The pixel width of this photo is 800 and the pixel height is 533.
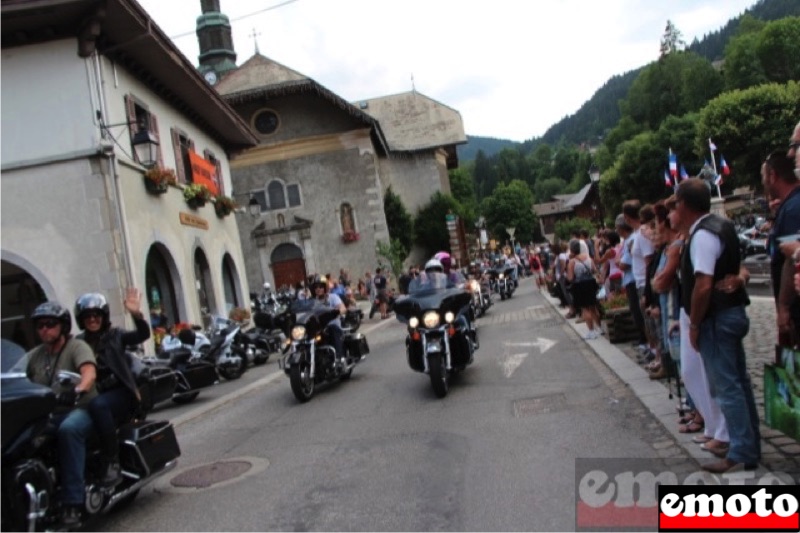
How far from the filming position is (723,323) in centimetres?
489

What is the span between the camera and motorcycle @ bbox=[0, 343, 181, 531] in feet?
14.8

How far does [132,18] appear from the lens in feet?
51.3

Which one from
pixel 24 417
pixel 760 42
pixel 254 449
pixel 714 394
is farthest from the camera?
pixel 760 42

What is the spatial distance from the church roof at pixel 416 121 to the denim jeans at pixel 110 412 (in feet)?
169

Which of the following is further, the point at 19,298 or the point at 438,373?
the point at 19,298

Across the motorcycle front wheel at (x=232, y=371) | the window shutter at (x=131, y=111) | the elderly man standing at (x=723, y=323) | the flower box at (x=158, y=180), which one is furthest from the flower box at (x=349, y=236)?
the elderly man standing at (x=723, y=323)

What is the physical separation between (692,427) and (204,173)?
18.8m

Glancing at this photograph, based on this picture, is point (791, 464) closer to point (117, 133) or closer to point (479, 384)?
point (479, 384)

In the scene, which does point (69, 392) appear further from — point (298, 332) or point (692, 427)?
point (298, 332)

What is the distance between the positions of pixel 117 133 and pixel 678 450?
1357cm

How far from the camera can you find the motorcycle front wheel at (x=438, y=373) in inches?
352

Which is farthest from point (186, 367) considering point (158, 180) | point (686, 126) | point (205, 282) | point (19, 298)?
point (686, 126)

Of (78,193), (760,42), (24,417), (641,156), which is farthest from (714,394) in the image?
(760,42)

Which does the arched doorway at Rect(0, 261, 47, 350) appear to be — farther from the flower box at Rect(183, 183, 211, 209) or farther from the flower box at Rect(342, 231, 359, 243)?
the flower box at Rect(342, 231, 359, 243)
